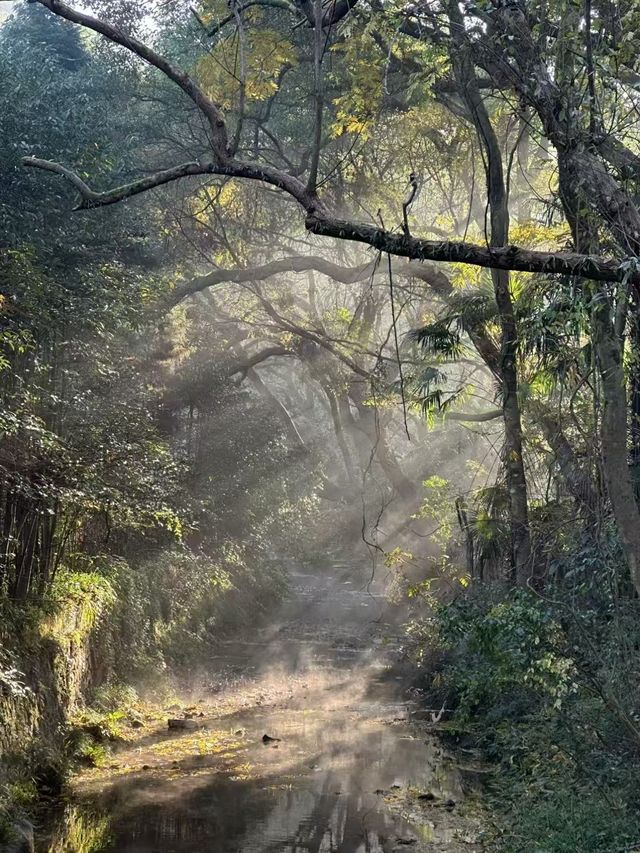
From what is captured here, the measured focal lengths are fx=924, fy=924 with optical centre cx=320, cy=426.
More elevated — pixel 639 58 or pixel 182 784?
pixel 639 58

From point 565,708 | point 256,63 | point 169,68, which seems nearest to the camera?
point 169,68

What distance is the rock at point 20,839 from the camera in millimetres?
8289

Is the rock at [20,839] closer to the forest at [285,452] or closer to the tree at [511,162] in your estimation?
the forest at [285,452]

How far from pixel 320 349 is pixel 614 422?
52.0 ft

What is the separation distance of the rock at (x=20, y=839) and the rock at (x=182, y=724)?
16.1 feet

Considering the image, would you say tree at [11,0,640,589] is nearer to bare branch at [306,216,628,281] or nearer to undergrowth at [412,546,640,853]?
bare branch at [306,216,628,281]

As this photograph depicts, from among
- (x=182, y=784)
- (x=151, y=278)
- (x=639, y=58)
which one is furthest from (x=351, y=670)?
(x=639, y=58)

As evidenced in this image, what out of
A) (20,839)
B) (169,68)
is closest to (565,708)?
(20,839)

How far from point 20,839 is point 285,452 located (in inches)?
588

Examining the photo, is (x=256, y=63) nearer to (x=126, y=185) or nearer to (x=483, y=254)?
(x=126, y=185)

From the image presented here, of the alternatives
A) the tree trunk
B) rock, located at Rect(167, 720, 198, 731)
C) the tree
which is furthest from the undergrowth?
rock, located at Rect(167, 720, 198, 731)

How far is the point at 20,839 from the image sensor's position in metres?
8.47

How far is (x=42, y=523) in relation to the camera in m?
12.0

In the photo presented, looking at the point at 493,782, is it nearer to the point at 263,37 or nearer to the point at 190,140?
the point at 263,37
